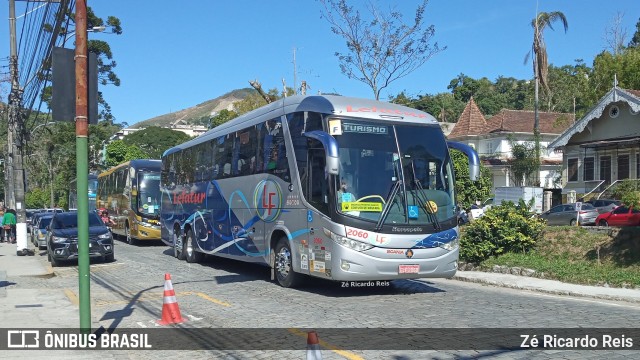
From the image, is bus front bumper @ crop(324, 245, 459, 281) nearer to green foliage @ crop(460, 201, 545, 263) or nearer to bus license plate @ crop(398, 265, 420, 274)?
bus license plate @ crop(398, 265, 420, 274)

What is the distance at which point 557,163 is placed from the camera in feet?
180

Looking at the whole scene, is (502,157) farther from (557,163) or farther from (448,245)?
(448,245)

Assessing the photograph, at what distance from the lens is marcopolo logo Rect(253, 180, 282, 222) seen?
13070mm

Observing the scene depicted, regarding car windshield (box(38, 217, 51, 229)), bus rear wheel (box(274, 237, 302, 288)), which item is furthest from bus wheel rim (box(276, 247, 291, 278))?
car windshield (box(38, 217, 51, 229))

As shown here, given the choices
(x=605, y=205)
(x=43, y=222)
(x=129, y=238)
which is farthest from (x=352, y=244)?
(x=605, y=205)

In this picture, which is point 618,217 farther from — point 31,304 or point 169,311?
point 31,304

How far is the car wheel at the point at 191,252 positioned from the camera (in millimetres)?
18938

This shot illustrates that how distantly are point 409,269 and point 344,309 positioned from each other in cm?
150

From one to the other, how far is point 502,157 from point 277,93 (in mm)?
22805

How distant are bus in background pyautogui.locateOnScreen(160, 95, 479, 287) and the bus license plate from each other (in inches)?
0.7

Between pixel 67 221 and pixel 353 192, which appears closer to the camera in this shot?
pixel 353 192

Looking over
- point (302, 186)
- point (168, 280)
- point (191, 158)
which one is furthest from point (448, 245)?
point (191, 158)

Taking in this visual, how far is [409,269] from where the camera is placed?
1109cm

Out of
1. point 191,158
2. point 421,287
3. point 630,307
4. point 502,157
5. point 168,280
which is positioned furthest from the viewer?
point 502,157
